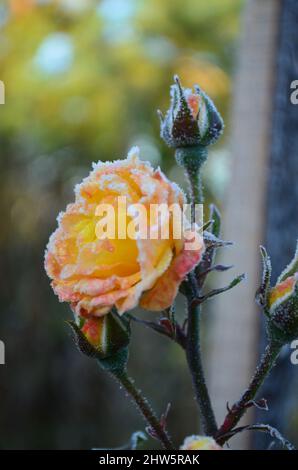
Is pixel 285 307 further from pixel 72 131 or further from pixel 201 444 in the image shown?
pixel 72 131

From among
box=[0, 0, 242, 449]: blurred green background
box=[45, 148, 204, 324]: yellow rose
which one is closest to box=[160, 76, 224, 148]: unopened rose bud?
box=[45, 148, 204, 324]: yellow rose

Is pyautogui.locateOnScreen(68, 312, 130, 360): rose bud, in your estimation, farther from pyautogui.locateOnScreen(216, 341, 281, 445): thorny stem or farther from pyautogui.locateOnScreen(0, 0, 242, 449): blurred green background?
pyautogui.locateOnScreen(0, 0, 242, 449): blurred green background

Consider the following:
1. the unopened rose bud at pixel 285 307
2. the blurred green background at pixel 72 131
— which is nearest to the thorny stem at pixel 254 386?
the unopened rose bud at pixel 285 307

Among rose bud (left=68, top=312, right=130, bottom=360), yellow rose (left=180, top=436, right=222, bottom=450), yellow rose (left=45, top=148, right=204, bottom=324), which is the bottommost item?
yellow rose (left=180, top=436, right=222, bottom=450)

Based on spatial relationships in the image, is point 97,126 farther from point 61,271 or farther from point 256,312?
point 61,271

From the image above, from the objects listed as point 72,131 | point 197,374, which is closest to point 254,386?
point 197,374

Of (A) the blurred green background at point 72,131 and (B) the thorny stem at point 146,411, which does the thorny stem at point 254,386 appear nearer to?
(B) the thorny stem at point 146,411

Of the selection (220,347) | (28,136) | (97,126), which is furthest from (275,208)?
(28,136)
